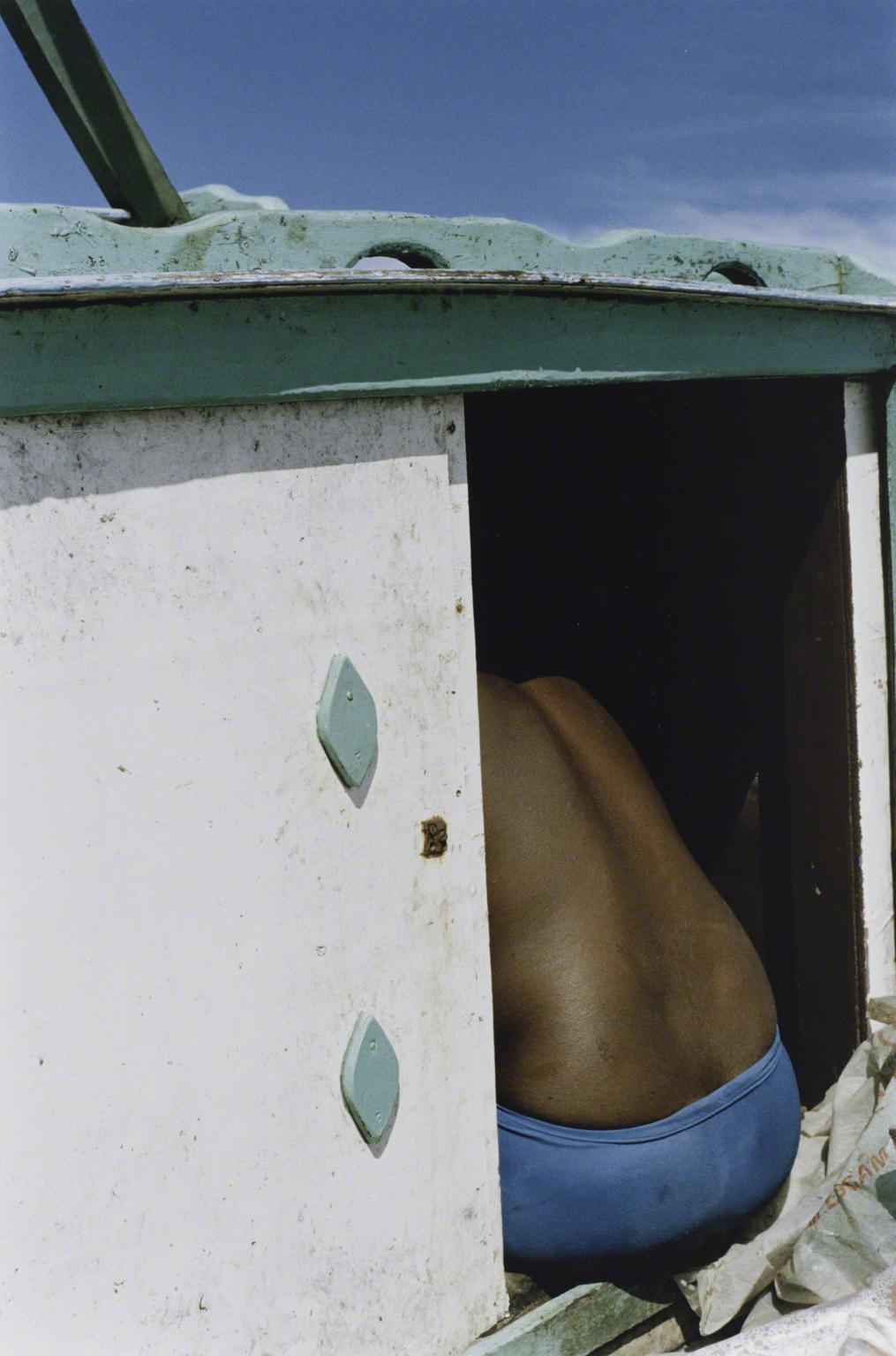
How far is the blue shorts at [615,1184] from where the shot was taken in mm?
2232

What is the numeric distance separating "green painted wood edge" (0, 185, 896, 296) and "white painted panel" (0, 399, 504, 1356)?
0.92 feet

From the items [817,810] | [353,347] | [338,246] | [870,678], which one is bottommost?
[817,810]

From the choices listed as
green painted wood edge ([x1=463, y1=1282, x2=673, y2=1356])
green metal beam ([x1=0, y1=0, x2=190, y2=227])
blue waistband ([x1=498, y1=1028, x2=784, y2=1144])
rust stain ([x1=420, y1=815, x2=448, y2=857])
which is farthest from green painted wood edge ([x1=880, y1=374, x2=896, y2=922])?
green metal beam ([x1=0, y1=0, x2=190, y2=227])

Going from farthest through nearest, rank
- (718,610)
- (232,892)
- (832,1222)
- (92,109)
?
(718,610)
(832,1222)
(92,109)
(232,892)

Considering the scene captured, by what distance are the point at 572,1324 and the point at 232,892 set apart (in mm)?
1053

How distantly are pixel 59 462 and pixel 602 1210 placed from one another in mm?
1548

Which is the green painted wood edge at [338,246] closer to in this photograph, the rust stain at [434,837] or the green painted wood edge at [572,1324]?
the rust stain at [434,837]

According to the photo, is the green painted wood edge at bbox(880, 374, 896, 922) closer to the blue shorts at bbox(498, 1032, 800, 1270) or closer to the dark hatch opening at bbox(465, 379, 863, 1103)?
the dark hatch opening at bbox(465, 379, 863, 1103)

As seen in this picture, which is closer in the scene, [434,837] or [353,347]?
[353,347]

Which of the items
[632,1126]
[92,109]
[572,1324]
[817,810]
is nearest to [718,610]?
[817,810]

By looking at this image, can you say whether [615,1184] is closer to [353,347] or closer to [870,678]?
[870,678]

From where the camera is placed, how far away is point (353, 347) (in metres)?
1.83

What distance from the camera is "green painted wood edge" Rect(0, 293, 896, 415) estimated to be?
5.22 feet

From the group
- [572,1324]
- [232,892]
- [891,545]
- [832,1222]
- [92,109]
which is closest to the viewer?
[232,892]
